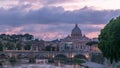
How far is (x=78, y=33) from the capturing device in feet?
542

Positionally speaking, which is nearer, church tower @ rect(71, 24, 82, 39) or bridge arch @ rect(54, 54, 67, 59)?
bridge arch @ rect(54, 54, 67, 59)

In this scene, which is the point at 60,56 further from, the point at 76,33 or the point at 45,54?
the point at 76,33

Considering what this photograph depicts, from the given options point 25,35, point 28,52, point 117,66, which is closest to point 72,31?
point 25,35

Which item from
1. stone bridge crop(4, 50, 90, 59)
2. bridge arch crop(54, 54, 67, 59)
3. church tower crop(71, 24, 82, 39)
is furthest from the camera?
church tower crop(71, 24, 82, 39)

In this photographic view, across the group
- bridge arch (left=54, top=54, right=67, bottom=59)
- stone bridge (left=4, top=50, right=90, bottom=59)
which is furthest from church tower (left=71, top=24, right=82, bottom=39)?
stone bridge (left=4, top=50, right=90, bottom=59)

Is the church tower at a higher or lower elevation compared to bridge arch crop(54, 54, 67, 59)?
higher

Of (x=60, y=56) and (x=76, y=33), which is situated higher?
(x=76, y=33)

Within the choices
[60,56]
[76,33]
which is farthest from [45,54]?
[76,33]

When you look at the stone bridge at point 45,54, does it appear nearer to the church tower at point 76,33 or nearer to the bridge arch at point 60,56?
the bridge arch at point 60,56

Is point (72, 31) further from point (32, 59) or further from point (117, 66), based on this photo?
point (117, 66)

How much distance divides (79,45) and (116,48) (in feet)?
390

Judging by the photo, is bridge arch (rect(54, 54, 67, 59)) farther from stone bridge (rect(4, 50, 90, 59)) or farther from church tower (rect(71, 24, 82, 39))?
church tower (rect(71, 24, 82, 39))

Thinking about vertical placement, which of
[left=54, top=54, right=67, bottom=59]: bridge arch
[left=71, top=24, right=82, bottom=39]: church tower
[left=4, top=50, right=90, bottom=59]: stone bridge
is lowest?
Answer: [left=54, top=54, right=67, bottom=59]: bridge arch

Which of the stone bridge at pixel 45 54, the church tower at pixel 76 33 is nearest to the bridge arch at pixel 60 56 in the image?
the stone bridge at pixel 45 54
